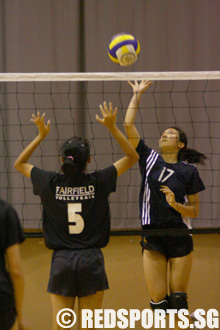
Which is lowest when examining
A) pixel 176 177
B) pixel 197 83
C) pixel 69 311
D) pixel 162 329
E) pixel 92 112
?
pixel 162 329

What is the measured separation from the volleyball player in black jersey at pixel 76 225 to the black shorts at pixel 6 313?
2.19ft

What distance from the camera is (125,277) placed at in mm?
5188

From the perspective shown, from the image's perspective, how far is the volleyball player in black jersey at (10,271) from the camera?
6.55ft

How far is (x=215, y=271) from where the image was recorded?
533 centimetres

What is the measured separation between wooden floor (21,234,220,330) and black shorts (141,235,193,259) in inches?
42.4

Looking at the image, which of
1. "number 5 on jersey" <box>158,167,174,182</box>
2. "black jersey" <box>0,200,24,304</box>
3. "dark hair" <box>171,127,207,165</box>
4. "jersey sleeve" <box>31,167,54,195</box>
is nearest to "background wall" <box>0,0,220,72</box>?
"dark hair" <box>171,127,207,165</box>

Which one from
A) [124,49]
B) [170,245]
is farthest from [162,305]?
[124,49]

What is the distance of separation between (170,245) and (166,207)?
1.06 ft

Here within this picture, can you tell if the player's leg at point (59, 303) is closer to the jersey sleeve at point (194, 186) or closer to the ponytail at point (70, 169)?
the ponytail at point (70, 169)

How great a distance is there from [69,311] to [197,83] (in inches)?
211

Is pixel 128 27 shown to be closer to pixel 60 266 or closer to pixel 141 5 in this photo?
pixel 141 5

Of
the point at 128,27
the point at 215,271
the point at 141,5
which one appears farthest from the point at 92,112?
the point at 215,271

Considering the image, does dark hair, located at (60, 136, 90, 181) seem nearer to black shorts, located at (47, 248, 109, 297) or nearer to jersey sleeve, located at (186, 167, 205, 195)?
black shorts, located at (47, 248, 109, 297)

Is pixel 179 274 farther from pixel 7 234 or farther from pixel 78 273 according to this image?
pixel 7 234
